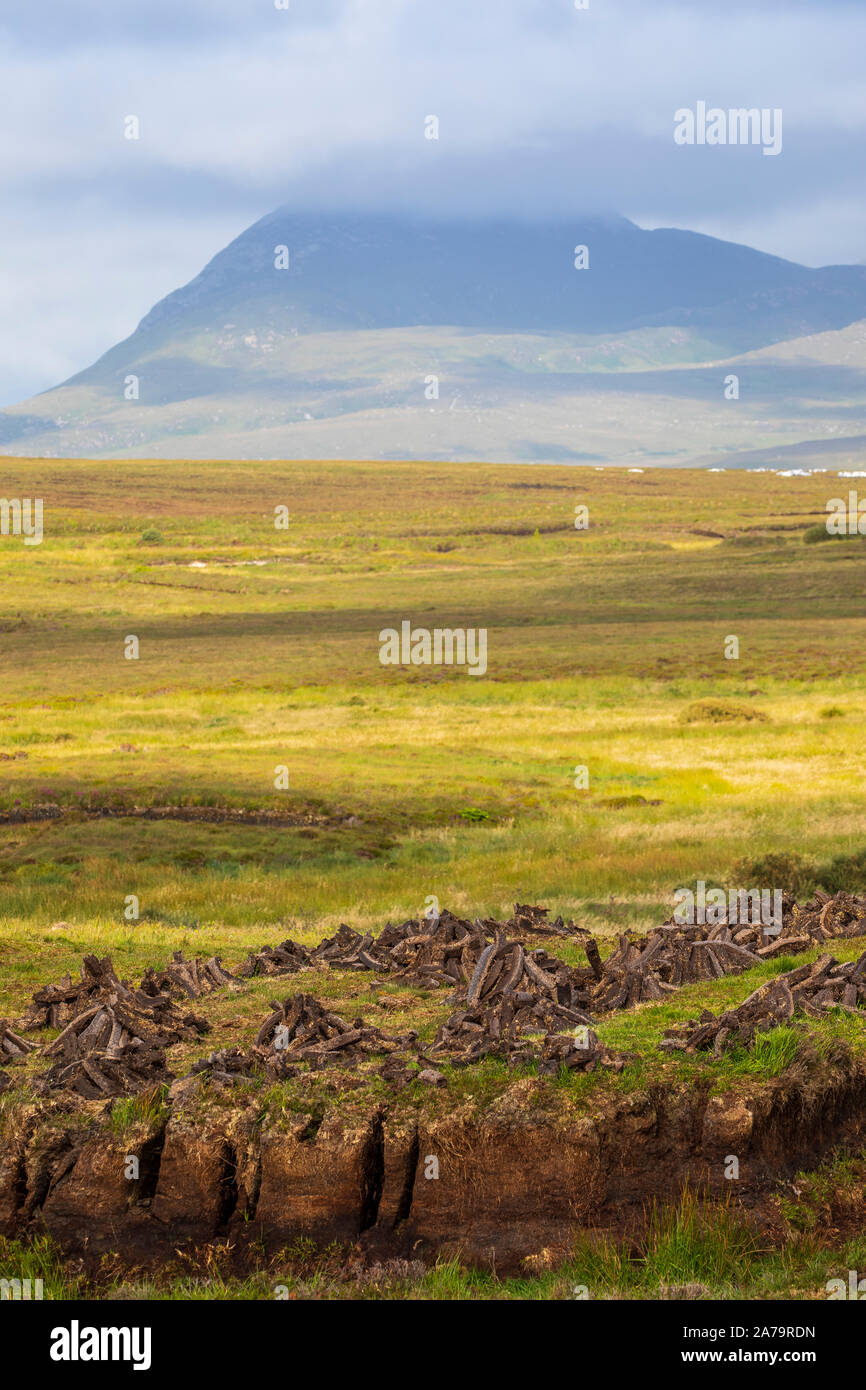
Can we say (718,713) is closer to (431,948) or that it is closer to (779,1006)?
(431,948)

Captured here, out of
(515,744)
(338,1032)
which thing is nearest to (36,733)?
(515,744)

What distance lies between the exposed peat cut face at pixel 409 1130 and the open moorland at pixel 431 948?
23 mm

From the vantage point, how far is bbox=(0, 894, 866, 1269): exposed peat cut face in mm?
7902

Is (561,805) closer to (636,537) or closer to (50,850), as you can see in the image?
(50,850)

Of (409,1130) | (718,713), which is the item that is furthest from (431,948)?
(718,713)

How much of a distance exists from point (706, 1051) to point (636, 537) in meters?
135

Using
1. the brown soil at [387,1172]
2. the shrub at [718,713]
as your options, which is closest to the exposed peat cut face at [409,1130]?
the brown soil at [387,1172]

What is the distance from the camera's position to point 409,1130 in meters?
8.04

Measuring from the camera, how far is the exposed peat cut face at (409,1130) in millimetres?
7902

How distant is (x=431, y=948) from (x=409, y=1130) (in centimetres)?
388

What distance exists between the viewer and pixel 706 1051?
28.7ft

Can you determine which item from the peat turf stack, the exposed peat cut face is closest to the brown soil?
the exposed peat cut face

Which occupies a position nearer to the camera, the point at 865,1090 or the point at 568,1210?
the point at 568,1210

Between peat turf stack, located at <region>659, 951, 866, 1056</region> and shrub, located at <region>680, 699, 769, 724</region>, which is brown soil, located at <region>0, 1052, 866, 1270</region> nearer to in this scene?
peat turf stack, located at <region>659, 951, 866, 1056</region>
